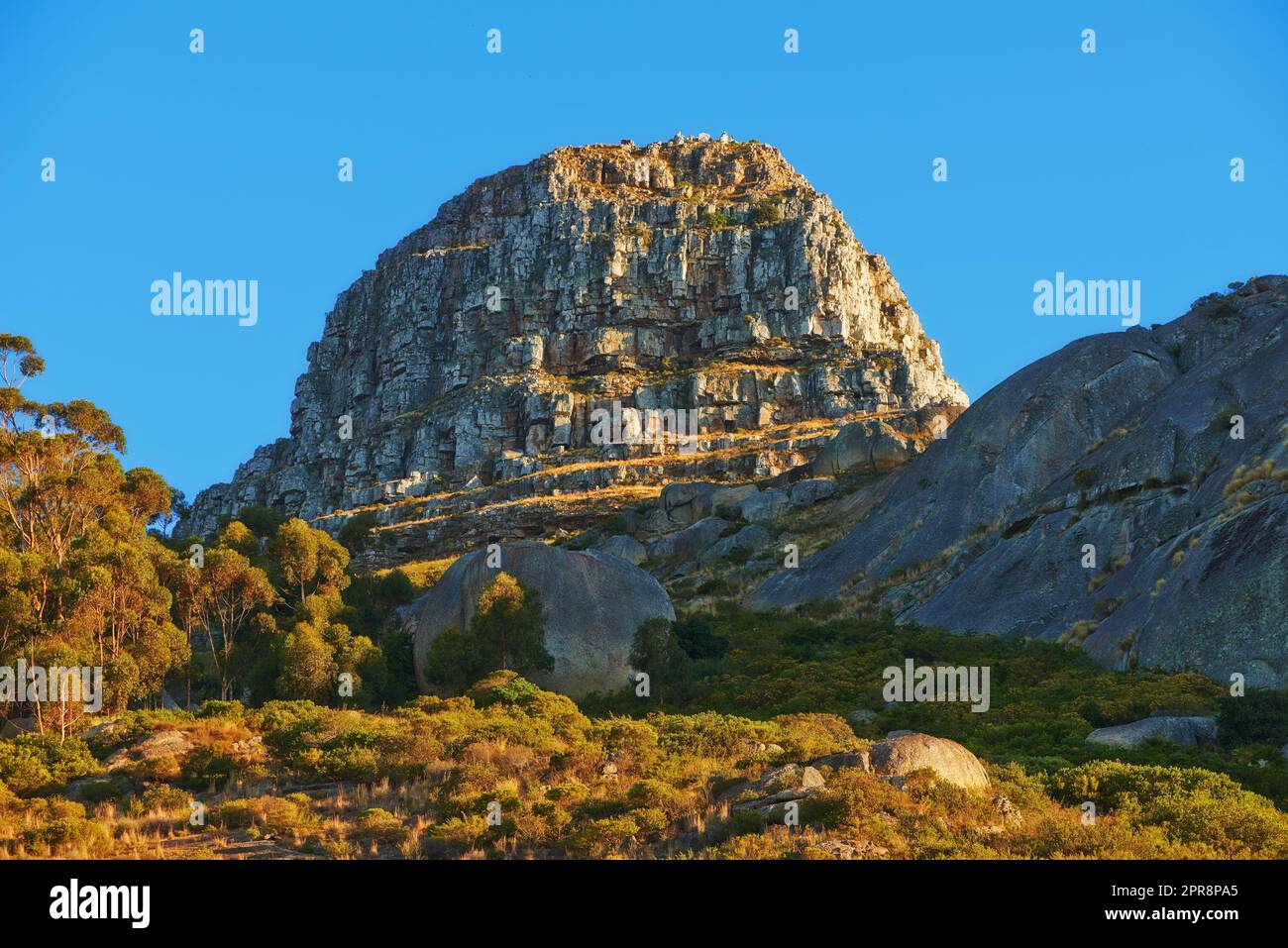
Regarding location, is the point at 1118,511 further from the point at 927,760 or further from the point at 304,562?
the point at 304,562

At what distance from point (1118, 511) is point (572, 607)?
1872 centimetres

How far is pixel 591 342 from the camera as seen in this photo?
15012cm


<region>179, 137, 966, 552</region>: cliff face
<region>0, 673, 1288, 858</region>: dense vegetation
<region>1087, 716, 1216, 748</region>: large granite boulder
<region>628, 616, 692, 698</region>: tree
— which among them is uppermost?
<region>179, 137, 966, 552</region>: cliff face

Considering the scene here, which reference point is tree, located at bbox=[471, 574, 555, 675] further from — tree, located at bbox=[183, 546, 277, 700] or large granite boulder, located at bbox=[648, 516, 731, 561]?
large granite boulder, located at bbox=[648, 516, 731, 561]

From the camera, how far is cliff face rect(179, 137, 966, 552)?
13375 centimetres

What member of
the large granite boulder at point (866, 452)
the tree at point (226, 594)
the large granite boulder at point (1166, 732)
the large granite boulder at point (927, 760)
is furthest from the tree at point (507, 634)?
the large granite boulder at point (866, 452)

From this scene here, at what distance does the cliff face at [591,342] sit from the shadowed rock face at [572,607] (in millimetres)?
73426

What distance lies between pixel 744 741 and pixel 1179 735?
9.04 m

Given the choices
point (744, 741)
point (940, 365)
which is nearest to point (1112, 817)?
point (744, 741)

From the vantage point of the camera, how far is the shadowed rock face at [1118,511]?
31.0 m

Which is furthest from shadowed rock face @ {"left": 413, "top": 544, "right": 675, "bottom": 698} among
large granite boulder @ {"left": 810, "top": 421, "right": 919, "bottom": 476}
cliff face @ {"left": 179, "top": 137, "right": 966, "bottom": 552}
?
cliff face @ {"left": 179, "top": 137, "right": 966, "bottom": 552}

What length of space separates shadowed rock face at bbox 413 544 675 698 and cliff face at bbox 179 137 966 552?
73426 millimetres

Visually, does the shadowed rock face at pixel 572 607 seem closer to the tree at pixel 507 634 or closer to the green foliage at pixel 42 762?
the tree at pixel 507 634
